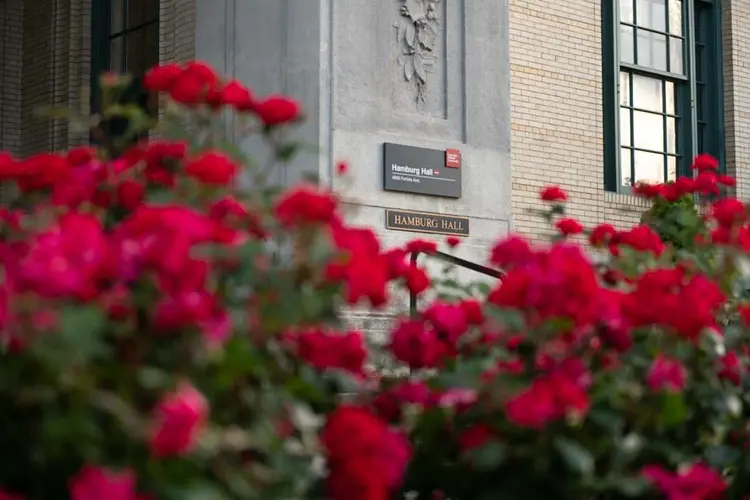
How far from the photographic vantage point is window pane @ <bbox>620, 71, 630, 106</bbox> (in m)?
13.7

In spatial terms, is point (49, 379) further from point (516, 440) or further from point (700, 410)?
point (700, 410)

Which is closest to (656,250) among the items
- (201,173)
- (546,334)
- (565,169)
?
(546,334)

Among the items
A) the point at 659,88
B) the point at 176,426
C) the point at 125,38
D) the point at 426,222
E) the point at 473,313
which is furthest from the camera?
the point at 659,88

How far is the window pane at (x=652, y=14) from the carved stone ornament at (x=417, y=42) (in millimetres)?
3687

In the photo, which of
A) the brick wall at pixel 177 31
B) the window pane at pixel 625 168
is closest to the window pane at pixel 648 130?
the window pane at pixel 625 168

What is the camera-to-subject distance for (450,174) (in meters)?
11.3

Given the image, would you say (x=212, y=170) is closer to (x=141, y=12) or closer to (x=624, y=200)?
(x=624, y=200)

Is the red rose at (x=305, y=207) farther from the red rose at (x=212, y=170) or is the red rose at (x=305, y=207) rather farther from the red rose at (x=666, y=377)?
the red rose at (x=666, y=377)

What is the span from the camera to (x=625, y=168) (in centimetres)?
1366

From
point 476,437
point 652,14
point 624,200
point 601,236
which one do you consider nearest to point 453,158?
point 624,200

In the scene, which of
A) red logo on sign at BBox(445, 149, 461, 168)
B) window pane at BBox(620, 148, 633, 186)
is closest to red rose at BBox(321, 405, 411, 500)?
red logo on sign at BBox(445, 149, 461, 168)

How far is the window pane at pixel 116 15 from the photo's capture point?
13703mm

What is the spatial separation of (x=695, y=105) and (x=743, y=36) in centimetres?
126

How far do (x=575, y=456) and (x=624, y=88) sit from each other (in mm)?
11824
